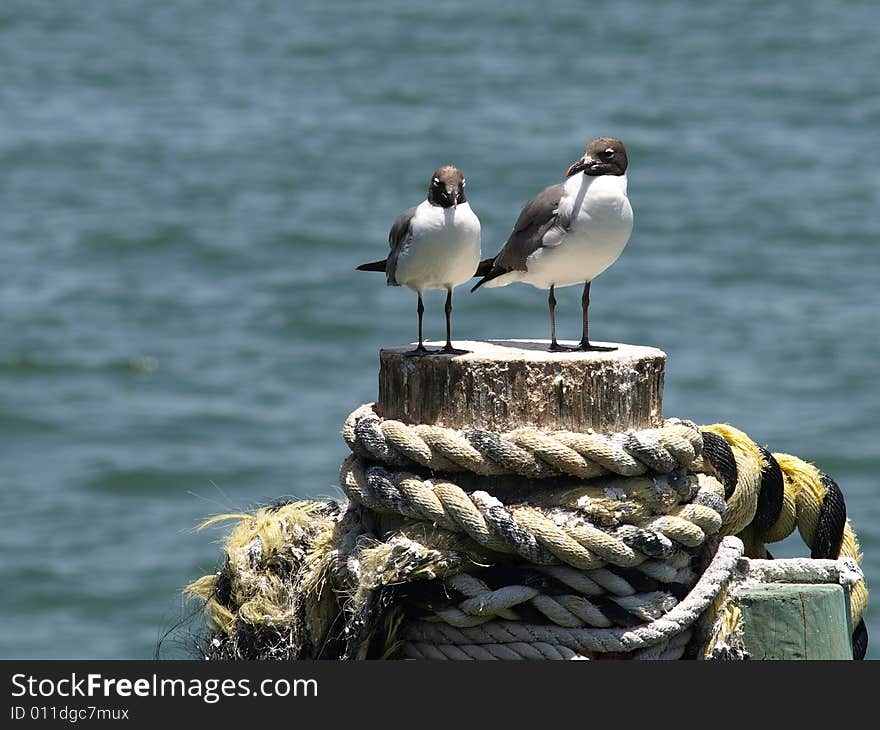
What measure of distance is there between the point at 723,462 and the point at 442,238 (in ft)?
2.68

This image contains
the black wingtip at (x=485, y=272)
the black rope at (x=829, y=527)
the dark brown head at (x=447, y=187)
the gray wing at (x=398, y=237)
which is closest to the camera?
the dark brown head at (x=447, y=187)

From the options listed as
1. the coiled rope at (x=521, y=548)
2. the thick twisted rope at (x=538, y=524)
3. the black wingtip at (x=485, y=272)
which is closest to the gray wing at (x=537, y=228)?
the black wingtip at (x=485, y=272)

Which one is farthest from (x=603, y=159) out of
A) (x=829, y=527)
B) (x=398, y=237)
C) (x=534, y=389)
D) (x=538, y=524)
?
(x=829, y=527)

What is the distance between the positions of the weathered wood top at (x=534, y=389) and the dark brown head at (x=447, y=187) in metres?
0.39

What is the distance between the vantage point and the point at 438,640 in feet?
9.45

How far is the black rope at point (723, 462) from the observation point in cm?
308

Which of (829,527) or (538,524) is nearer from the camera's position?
(538,524)

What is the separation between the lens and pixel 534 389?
2785mm

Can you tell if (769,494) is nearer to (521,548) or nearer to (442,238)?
(521,548)

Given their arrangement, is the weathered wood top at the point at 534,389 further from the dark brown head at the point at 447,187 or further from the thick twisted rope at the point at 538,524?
the dark brown head at the point at 447,187

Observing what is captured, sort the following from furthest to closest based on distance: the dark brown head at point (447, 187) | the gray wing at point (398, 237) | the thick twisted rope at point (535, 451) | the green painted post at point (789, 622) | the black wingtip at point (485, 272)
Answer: the black wingtip at point (485, 272) < the gray wing at point (398, 237) < the dark brown head at point (447, 187) < the green painted post at point (789, 622) < the thick twisted rope at point (535, 451)

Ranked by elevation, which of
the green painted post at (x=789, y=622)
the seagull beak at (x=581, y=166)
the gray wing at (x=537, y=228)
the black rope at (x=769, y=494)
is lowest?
the green painted post at (x=789, y=622)

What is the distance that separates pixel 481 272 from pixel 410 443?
0.83m

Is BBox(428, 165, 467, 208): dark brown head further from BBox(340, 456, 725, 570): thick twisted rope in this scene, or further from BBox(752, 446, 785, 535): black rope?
BBox(752, 446, 785, 535): black rope
